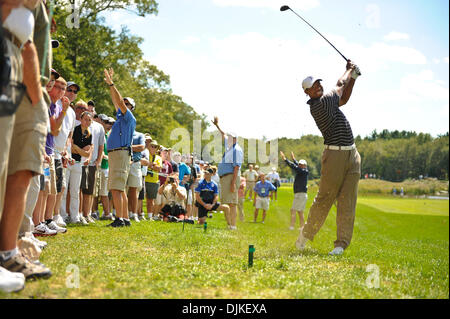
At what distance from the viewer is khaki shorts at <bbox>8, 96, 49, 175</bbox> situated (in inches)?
156

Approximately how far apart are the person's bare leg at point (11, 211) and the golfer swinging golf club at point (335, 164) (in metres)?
4.42

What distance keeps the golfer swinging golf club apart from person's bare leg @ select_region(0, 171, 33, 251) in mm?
4421

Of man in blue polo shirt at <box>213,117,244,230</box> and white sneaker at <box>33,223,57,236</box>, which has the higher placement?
man in blue polo shirt at <box>213,117,244,230</box>

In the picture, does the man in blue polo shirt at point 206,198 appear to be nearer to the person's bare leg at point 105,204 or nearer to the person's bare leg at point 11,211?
the person's bare leg at point 105,204

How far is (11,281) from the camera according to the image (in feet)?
11.7

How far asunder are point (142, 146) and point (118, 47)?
19713mm

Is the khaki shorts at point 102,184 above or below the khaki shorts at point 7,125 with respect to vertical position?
below

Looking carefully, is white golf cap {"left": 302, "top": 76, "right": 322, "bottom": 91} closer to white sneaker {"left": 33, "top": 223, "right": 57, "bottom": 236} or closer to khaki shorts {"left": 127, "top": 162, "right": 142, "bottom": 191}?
white sneaker {"left": 33, "top": 223, "right": 57, "bottom": 236}

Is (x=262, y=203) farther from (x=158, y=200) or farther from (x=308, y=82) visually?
(x=308, y=82)

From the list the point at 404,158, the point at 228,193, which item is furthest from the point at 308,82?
the point at 404,158

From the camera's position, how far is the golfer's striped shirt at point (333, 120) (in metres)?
7.14

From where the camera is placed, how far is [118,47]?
1136 inches

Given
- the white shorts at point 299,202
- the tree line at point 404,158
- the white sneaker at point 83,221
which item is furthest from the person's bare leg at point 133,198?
the tree line at point 404,158

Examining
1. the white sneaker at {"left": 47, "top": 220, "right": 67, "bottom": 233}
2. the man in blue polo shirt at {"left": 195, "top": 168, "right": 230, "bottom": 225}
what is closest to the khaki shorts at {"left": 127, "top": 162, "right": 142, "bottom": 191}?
the man in blue polo shirt at {"left": 195, "top": 168, "right": 230, "bottom": 225}
